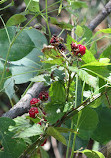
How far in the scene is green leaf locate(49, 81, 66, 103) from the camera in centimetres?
37

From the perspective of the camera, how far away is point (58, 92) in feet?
1.21

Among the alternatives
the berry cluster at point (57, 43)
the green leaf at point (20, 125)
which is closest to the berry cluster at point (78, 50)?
the berry cluster at point (57, 43)

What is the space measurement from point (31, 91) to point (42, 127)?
0.24 meters

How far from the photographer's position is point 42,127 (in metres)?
0.35

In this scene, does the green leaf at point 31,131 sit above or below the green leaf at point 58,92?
below

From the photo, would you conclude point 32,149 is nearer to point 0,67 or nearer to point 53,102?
point 53,102

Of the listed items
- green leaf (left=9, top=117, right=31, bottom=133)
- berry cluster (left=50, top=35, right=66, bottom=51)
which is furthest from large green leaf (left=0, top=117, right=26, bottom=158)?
berry cluster (left=50, top=35, right=66, bottom=51)

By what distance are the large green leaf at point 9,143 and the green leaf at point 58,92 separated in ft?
0.25

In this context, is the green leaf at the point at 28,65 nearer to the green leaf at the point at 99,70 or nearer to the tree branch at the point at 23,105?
the tree branch at the point at 23,105

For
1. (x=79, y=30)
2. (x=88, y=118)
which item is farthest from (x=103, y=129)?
(x=79, y=30)

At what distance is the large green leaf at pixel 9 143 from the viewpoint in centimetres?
38

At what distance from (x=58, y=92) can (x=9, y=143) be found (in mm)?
113

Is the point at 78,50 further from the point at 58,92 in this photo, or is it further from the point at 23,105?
the point at 23,105

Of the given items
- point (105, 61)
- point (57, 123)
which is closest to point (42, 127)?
point (57, 123)
